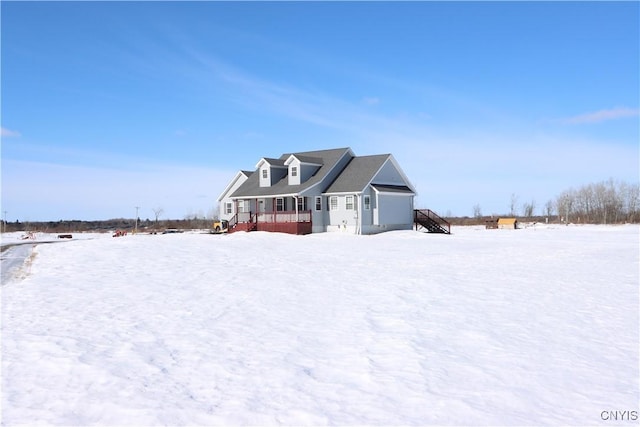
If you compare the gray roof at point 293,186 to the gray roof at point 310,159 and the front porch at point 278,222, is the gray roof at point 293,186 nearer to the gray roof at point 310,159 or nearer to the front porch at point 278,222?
the gray roof at point 310,159

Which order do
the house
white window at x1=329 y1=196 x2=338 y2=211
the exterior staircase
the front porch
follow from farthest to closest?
the exterior staircase
white window at x1=329 y1=196 x2=338 y2=211
the house
the front porch

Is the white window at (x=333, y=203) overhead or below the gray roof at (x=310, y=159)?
below

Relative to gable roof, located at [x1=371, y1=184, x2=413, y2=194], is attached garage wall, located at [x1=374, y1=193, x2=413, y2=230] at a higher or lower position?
lower

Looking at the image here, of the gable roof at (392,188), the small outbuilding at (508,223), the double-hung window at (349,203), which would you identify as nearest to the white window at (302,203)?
the double-hung window at (349,203)

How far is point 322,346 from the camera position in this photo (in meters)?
9.16

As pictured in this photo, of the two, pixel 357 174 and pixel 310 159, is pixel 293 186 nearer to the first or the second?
pixel 310 159

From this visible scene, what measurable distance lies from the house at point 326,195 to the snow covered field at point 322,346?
65.9ft

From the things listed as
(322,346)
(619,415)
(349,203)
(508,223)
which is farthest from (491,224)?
(619,415)

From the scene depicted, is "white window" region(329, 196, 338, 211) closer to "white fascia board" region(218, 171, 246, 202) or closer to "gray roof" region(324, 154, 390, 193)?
"gray roof" region(324, 154, 390, 193)

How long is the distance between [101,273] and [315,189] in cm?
2318

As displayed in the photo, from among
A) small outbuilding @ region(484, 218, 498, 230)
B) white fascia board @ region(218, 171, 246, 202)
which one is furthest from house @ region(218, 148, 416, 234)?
small outbuilding @ region(484, 218, 498, 230)

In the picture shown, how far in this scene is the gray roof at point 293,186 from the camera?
4025 centimetres

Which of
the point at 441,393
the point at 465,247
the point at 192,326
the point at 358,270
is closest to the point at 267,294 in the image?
the point at 192,326

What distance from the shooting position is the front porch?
38.2 metres
